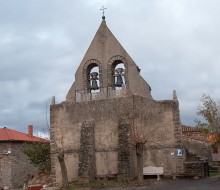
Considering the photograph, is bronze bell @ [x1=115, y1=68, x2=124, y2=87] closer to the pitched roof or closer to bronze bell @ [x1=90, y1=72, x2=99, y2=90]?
→ bronze bell @ [x1=90, y1=72, x2=99, y2=90]

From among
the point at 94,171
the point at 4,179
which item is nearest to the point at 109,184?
the point at 94,171

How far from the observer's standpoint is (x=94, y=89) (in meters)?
26.8

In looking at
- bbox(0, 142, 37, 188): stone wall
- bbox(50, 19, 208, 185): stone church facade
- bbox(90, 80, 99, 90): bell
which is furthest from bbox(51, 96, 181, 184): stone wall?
bbox(0, 142, 37, 188): stone wall

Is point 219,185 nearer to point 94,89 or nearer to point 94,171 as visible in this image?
point 94,171

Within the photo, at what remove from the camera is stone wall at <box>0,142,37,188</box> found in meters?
34.9

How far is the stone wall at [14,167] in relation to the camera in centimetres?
3491

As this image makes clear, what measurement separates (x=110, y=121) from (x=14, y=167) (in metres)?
14.0

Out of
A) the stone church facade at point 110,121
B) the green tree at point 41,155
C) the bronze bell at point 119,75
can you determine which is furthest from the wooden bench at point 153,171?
the green tree at point 41,155

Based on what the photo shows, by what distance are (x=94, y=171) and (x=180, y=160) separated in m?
5.34

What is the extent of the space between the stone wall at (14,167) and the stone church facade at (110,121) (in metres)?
9.64

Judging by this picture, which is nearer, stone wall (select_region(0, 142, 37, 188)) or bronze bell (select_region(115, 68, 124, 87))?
bronze bell (select_region(115, 68, 124, 87))

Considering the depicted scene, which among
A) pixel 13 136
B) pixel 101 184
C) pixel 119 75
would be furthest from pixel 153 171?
pixel 13 136

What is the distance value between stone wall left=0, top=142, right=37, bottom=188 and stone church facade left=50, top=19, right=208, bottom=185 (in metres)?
9.64

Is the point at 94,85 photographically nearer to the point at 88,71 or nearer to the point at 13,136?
the point at 88,71
